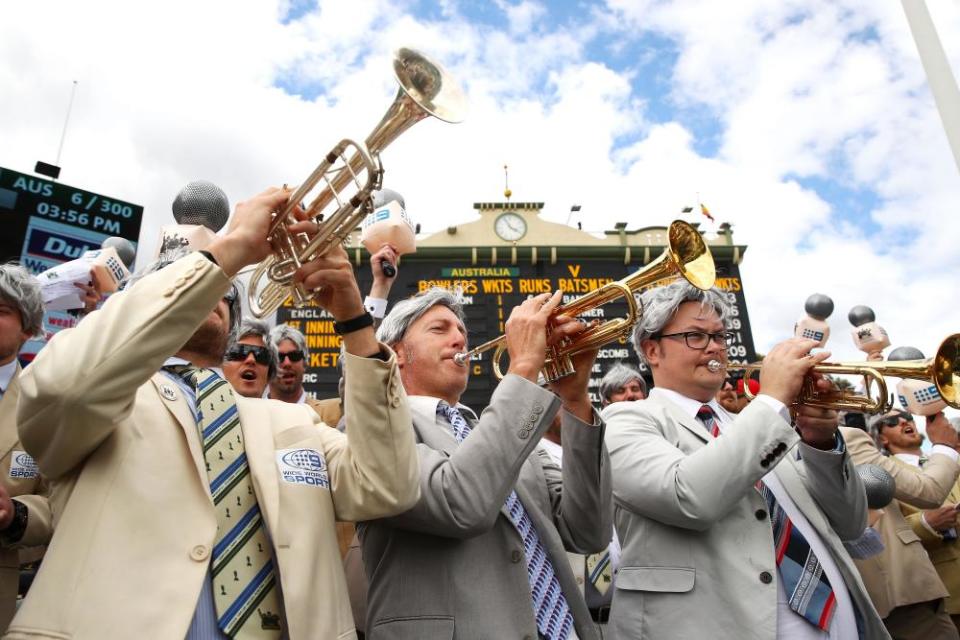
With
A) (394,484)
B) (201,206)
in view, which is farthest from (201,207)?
(394,484)

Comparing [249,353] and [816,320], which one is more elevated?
[816,320]

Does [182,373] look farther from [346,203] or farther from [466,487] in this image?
[466,487]

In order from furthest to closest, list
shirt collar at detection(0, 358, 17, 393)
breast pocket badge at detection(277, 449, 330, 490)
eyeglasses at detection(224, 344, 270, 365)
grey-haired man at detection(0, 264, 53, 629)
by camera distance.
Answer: eyeglasses at detection(224, 344, 270, 365) → shirt collar at detection(0, 358, 17, 393) → grey-haired man at detection(0, 264, 53, 629) → breast pocket badge at detection(277, 449, 330, 490)

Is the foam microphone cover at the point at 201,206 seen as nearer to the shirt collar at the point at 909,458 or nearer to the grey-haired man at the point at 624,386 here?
the grey-haired man at the point at 624,386

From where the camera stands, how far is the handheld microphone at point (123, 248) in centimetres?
388

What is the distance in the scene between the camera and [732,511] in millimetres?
2193

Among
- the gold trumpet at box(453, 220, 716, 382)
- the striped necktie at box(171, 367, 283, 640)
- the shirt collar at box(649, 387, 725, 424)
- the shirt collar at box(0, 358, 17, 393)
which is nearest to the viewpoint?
the striped necktie at box(171, 367, 283, 640)

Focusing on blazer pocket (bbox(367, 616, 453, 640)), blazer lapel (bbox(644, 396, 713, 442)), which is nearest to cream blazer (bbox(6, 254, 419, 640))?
blazer pocket (bbox(367, 616, 453, 640))

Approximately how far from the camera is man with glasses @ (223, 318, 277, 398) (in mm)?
3051

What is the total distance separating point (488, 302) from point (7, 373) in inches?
324

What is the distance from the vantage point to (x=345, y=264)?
1771mm

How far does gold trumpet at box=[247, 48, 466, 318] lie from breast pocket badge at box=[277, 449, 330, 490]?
0.40m

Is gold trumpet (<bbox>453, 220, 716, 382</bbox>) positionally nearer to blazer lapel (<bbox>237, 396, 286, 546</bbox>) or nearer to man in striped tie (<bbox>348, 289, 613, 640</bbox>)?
man in striped tie (<bbox>348, 289, 613, 640</bbox>)

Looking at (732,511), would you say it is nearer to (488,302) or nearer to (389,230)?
(389,230)
